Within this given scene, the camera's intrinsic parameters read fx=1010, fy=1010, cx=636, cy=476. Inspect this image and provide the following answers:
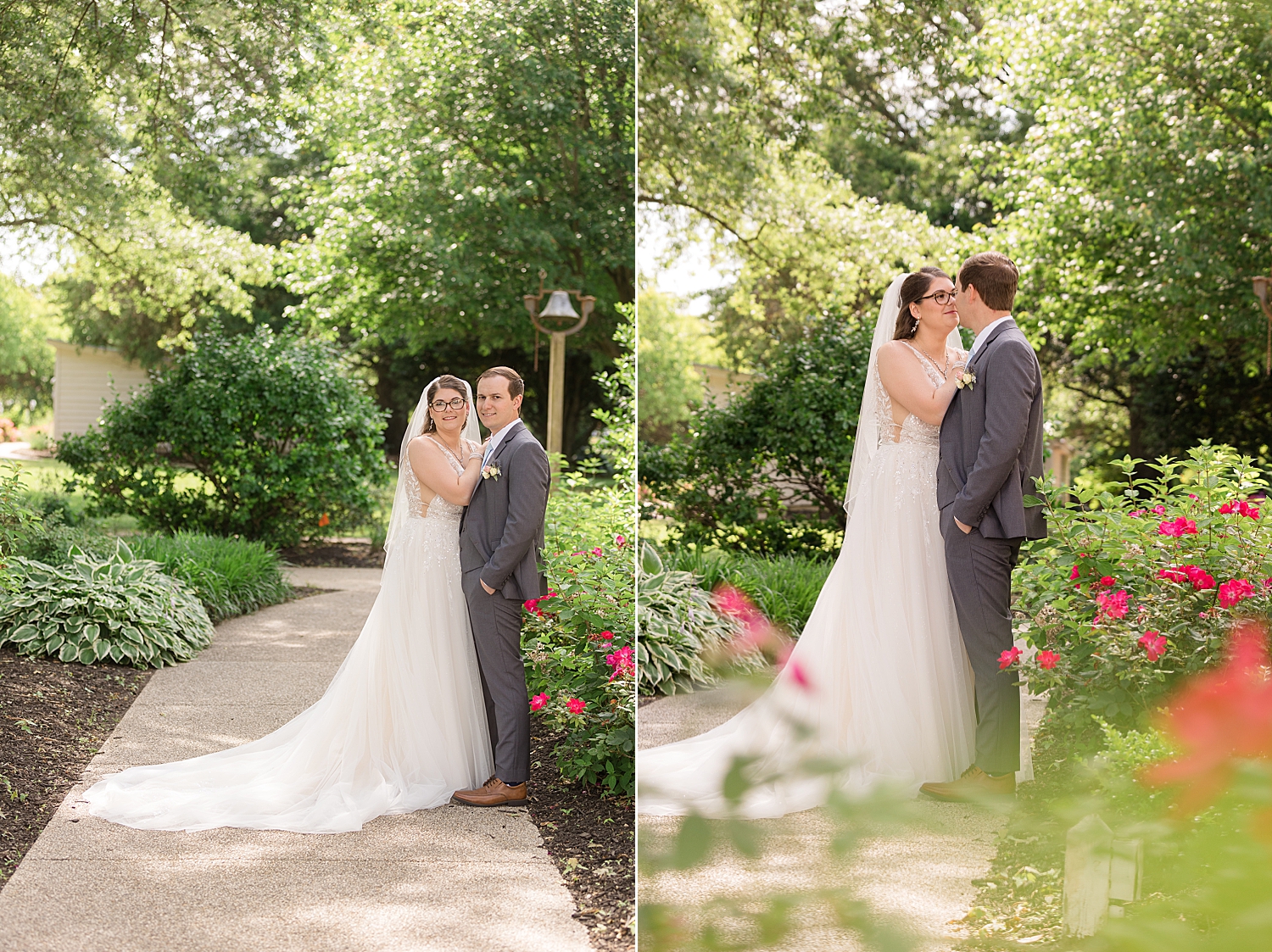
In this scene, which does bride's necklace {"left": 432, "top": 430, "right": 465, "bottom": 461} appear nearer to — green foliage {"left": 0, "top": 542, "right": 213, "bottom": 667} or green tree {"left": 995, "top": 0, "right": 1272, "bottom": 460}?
green foliage {"left": 0, "top": 542, "right": 213, "bottom": 667}

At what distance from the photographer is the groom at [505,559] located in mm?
2951

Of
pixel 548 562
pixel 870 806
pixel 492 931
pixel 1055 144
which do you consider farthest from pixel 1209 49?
pixel 870 806

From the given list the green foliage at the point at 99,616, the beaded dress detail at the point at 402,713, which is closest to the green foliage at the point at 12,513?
the green foliage at the point at 99,616

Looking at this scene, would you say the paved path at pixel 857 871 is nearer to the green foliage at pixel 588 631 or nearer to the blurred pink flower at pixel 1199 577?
the blurred pink flower at pixel 1199 577

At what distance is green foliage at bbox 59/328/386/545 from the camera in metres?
3.93

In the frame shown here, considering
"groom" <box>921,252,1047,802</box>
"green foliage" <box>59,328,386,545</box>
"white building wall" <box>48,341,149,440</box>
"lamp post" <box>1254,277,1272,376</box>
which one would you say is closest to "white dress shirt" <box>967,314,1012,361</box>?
"groom" <box>921,252,1047,802</box>

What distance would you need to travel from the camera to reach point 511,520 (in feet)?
9.64

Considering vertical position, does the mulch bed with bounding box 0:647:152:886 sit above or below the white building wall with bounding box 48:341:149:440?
below

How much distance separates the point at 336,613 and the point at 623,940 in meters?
2.06

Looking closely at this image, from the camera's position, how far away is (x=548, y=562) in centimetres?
322

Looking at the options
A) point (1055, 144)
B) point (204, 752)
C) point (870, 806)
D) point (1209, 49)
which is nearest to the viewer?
point (870, 806)

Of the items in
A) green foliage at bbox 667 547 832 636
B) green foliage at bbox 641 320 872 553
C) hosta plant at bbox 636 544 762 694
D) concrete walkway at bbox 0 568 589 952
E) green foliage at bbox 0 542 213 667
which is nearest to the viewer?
hosta plant at bbox 636 544 762 694

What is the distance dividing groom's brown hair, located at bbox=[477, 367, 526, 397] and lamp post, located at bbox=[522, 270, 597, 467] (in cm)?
16

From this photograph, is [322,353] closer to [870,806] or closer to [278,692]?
[278,692]
